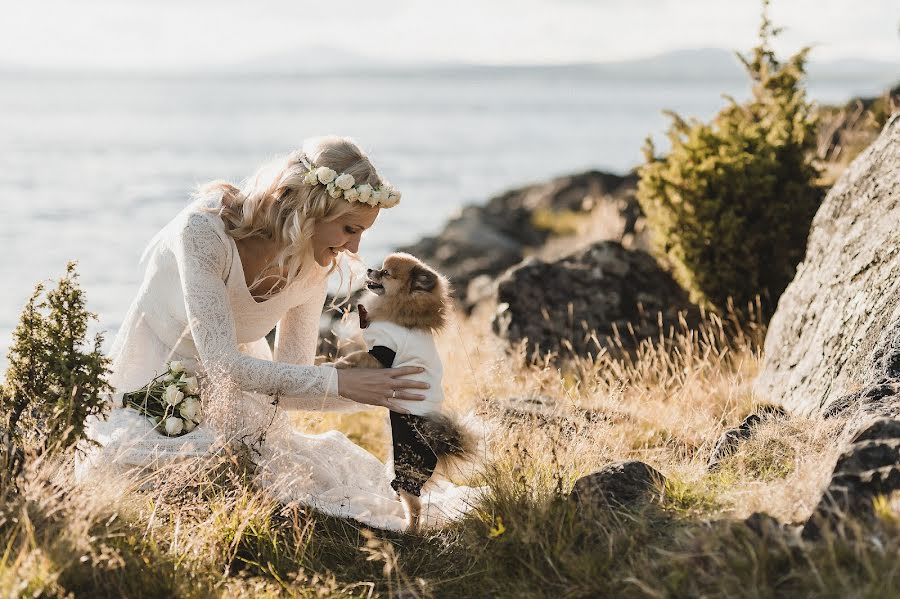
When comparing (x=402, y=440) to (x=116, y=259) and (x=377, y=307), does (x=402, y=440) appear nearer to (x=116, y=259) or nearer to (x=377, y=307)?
(x=377, y=307)

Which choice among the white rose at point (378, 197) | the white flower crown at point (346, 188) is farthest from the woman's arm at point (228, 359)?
the white rose at point (378, 197)

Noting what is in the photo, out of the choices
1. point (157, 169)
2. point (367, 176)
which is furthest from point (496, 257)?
point (157, 169)

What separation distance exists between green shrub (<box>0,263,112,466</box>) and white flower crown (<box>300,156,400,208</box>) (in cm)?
128

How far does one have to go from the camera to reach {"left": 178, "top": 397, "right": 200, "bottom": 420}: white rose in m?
4.69

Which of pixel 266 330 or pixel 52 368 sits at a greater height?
pixel 52 368

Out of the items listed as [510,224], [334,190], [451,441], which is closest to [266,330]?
[334,190]

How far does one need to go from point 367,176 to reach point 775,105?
5.78 m

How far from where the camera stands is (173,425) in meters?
4.64

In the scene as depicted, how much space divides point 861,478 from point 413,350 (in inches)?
82.6

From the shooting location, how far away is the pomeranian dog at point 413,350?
443cm

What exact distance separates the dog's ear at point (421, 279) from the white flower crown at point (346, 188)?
1.52 feet

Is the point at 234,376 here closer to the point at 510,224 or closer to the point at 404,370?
the point at 404,370

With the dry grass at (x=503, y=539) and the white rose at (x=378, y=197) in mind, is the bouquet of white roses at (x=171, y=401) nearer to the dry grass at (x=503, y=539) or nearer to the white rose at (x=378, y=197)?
the dry grass at (x=503, y=539)

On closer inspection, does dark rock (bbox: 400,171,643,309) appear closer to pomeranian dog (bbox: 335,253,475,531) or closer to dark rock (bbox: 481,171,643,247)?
dark rock (bbox: 481,171,643,247)
